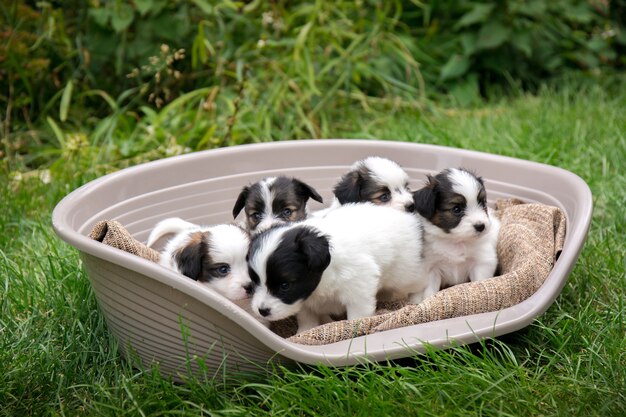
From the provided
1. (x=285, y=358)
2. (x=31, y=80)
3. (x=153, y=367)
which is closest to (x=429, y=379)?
(x=285, y=358)

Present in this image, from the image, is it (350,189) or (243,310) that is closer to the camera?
(243,310)

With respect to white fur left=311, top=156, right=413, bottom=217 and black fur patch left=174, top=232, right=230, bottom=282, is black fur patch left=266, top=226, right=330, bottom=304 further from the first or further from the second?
white fur left=311, top=156, right=413, bottom=217

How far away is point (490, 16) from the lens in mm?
7539

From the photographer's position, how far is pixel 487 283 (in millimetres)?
3602

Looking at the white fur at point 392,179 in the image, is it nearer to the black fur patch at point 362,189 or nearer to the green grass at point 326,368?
the black fur patch at point 362,189

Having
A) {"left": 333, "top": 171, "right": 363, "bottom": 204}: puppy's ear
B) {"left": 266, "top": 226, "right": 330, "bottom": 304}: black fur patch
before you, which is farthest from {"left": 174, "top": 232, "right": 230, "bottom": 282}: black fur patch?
{"left": 333, "top": 171, "right": 363, "bottom": 204}: puppy's ear

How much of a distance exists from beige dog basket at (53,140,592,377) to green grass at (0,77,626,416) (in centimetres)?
11

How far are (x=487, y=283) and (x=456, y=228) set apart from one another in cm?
34

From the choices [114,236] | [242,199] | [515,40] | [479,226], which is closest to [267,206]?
[242,199]

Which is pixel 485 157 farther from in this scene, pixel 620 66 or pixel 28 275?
pixel 620 66

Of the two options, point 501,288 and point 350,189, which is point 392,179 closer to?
point 350,189

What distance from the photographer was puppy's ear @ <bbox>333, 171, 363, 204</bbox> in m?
4.23

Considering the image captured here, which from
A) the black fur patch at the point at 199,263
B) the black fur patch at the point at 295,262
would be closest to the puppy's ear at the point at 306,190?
the black fur patch at the point at 199,263

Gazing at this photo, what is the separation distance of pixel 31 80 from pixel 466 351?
4.76 meters
